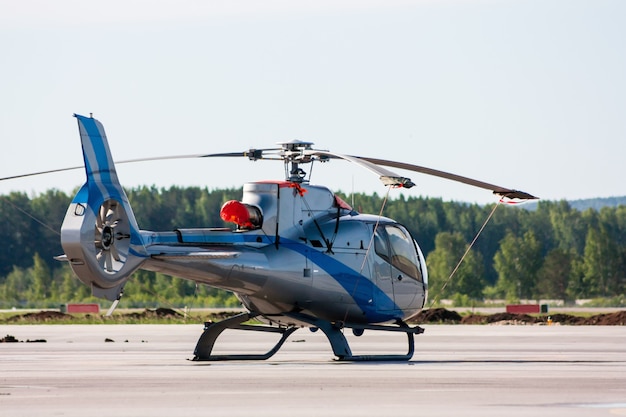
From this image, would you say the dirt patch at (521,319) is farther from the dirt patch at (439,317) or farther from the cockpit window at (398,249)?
the cockpit window at (398,249)

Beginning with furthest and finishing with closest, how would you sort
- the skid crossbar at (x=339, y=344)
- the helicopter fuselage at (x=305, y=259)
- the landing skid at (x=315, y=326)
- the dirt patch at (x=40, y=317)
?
the dirt patch at (x=40, y=317)
the landing skid at (x=315, y=326)
the skid crossbar at (x=339, y=344)
the helicopter fuselage at (x=305, y=259)

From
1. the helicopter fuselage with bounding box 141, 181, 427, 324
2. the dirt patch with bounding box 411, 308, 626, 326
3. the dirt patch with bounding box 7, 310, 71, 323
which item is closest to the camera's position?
the helicopter fuselage with bounding box 141, 181, 427, 324

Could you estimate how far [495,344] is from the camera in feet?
119

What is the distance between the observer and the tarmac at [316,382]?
16.5 metres

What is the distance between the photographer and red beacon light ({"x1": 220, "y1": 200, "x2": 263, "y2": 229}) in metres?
27.0

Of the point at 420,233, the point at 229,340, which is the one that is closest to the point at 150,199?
the point at 420,233

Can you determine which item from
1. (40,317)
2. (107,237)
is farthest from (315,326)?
(40,317)

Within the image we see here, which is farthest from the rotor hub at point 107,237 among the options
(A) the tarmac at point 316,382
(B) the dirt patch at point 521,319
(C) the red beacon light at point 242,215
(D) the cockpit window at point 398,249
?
(B) the dirt patch at point 521,319

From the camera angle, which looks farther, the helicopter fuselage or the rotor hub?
the helicopter fuselage

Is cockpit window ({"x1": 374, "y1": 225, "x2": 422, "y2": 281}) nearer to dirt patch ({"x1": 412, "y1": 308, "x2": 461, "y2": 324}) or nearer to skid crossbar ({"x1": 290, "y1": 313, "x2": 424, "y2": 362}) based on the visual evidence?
skid crossbar ({"x1": 290, "y1": 313, "x2": 424, "y2": 362})

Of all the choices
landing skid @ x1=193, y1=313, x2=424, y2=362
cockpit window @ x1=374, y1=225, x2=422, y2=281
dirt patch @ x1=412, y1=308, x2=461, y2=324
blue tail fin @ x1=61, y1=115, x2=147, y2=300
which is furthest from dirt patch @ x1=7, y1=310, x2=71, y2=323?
blue tail fin @ x1=61, y1=115, x2=147, y2=300

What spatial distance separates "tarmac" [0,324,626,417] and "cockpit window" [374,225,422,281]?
2129 mm

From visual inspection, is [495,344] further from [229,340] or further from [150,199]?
[150,199]

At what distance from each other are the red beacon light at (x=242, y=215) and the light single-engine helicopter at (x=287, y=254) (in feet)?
0.07
